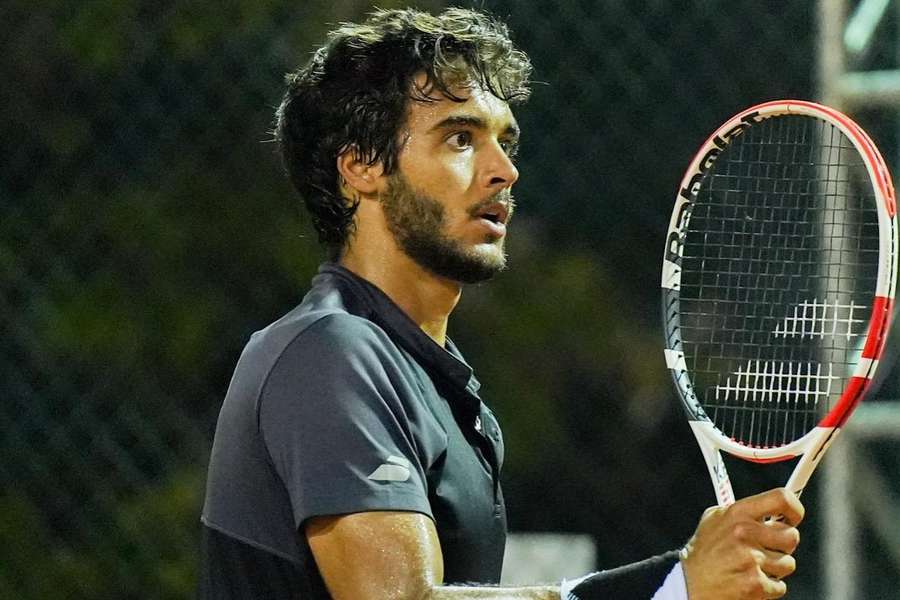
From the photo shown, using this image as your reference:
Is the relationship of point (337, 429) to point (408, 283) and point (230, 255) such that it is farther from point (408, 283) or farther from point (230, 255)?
point (230, 255)

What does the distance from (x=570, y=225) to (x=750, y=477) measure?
2.28 ft

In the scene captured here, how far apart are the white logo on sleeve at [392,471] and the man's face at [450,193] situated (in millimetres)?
415

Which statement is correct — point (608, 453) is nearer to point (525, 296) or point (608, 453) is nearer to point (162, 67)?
point (525, 296)

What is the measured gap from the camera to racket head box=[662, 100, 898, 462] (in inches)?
96.0

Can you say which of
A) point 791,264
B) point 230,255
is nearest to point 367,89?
point 791,264

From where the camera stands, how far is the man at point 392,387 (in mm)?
2205

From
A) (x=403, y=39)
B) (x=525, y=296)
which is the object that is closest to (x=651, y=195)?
(x=525, y=296)

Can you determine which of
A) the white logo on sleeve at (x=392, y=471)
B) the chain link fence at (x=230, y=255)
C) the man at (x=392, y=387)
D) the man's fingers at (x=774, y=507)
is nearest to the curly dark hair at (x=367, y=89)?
the man at (x=392, y=387)

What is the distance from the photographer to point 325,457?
7.32 ft

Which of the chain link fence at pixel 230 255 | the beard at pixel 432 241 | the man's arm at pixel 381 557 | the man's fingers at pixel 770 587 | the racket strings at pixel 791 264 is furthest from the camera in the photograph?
the chain link fence at pixel 230 255

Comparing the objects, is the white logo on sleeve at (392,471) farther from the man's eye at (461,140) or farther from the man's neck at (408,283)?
the man's eye at (461,140)

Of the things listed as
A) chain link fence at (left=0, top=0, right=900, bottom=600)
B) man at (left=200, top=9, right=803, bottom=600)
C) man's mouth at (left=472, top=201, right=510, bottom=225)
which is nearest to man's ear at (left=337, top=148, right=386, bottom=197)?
man at (left=200, top=9, right=803, bottom=600)

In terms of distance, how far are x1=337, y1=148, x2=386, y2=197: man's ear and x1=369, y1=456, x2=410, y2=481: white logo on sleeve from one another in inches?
19.9

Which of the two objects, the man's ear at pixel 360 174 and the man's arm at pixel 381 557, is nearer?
the man's arm at pixel 381 557
